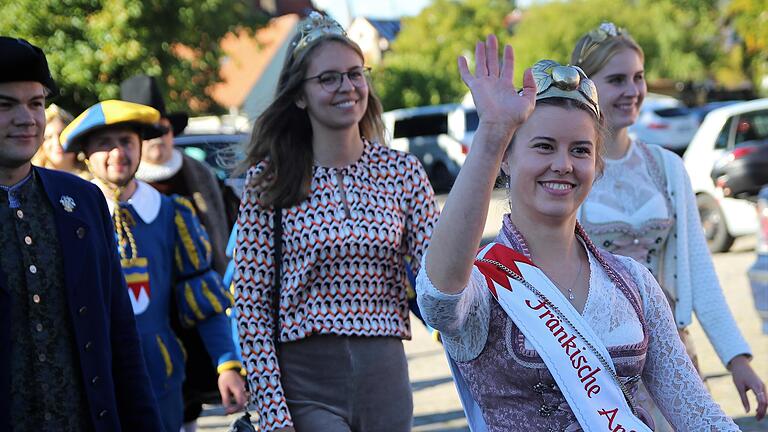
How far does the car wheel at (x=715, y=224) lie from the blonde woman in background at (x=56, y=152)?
33.0 feet

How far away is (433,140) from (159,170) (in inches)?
907

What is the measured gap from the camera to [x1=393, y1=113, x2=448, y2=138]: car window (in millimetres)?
29906

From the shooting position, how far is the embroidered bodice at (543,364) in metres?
2.81

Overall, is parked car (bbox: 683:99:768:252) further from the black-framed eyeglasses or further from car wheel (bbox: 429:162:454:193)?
car wheel (bbox: 429:162:454:193)

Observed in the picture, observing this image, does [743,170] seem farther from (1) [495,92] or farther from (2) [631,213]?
(1) [495,92]

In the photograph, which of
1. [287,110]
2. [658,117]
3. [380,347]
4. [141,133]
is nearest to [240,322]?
[380,347]

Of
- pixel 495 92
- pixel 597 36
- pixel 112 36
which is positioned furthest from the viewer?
pixel 112 36

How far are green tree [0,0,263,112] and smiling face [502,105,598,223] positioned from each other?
1577cm

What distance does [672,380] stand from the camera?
303 cm

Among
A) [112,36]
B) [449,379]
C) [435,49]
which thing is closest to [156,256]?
[449,379]

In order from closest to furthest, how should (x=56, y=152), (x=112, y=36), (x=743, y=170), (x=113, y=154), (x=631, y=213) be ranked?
(x=631, y=213), (x=113, y=154), (x=56, y=152), (x=743, y=170), (x=112, y=36)

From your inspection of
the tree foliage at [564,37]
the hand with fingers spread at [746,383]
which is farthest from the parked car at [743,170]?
the tree foliage at [564,37]

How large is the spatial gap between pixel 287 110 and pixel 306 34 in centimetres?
30

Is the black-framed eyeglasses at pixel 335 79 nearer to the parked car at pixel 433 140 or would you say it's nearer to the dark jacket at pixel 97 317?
the dark jacket at pixel 97 317
